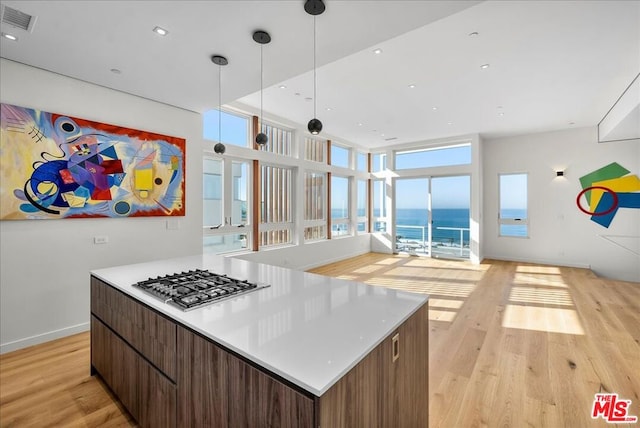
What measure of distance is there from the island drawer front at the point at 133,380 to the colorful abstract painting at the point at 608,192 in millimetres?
8107

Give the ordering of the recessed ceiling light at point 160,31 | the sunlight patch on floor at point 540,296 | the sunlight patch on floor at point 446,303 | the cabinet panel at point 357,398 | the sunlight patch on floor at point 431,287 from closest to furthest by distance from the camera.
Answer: the cabinet panel at point 357,398
the recessed ceiling light at point 160,31
the sunlight patch on floor at point 446,303
the sunlight patch on floor at point 540,296
the sunlight patch on floor at point 431,287

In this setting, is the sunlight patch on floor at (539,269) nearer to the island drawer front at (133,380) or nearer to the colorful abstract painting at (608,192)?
the colorful abstract painting at (608,192)

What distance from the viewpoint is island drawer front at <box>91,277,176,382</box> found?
1.37 m

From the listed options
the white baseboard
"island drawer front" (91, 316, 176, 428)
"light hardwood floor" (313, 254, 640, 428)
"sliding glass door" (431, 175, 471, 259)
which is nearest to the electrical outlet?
the white baseboard

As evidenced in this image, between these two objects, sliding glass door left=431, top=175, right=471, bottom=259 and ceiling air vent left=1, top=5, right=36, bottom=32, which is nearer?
ceiling air vent left=1, top=5, right=36, bottom=32

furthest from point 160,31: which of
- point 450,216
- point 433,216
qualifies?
point 450,216

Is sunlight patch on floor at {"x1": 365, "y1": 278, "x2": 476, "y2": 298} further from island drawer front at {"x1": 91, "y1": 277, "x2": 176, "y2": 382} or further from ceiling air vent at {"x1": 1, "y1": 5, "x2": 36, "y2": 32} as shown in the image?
ceiling air vent at {"x1": 1, "y1": 5, "x2": 36, "y2": 32}

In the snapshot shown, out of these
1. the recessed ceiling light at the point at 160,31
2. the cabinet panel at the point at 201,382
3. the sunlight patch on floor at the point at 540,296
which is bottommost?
the sunlight patch on floor at the point at 540,296

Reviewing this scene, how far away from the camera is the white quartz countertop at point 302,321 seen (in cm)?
90

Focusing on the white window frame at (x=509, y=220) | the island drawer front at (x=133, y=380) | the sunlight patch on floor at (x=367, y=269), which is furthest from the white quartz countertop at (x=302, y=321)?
the white window frame at (x=509, y=220)

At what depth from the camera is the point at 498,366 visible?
93.9 inches

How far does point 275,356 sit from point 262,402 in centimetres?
16

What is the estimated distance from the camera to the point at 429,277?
537cm

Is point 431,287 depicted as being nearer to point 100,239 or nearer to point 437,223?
point 437,223
